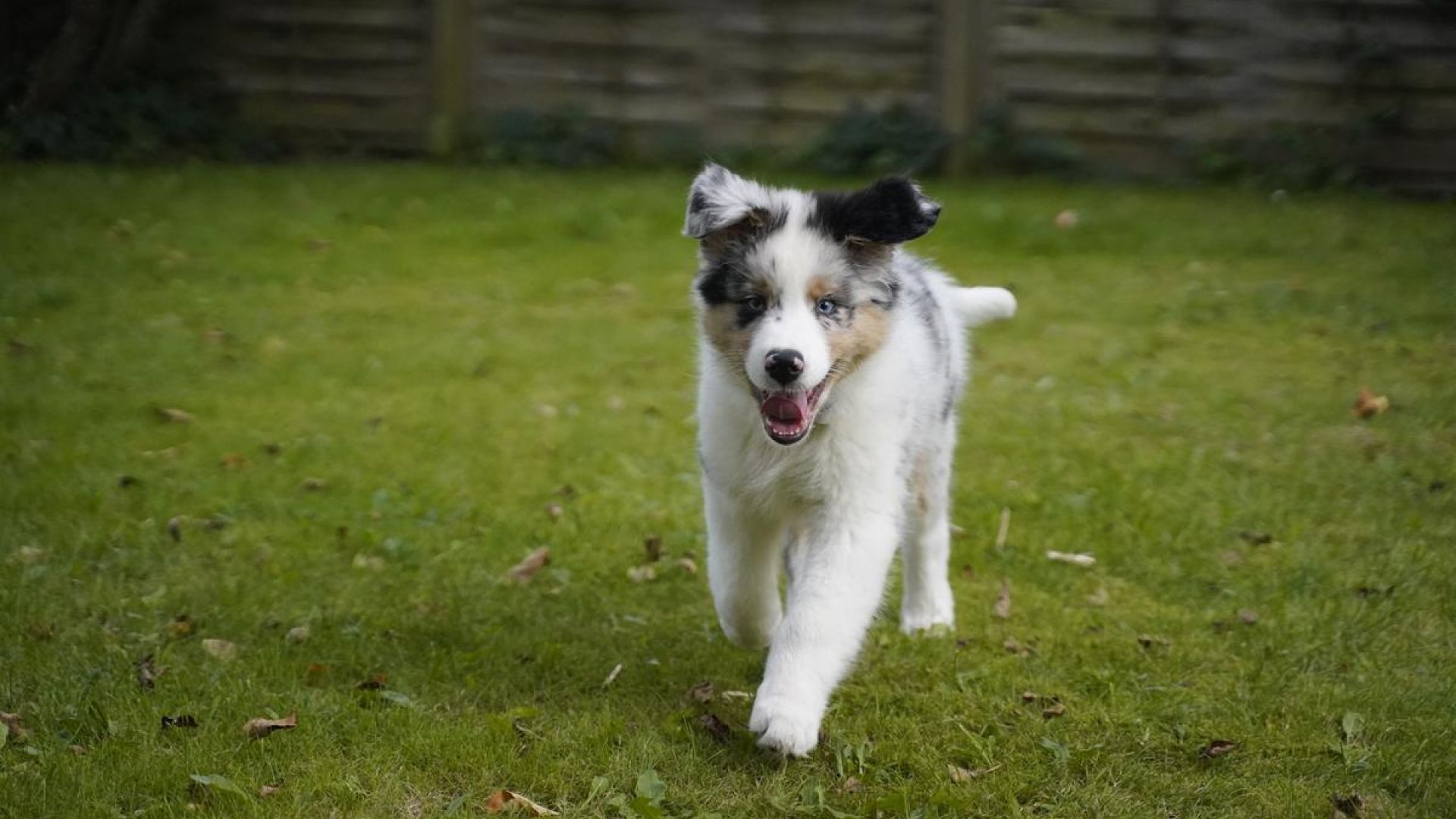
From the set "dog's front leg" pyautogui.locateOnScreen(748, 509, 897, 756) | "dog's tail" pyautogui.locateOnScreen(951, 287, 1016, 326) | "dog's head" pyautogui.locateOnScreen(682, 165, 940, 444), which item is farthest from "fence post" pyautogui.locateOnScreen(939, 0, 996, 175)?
"dog's front leg" pyautogui.locateOnScreen(748, 509, 897, 756)

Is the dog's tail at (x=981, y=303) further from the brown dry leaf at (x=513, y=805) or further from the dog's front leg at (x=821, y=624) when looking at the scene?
the brown dry leaf at (x=513, y=805)

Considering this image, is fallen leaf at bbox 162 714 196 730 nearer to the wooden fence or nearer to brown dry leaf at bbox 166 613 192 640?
brown dry leaf at bbox 166 613 192 640

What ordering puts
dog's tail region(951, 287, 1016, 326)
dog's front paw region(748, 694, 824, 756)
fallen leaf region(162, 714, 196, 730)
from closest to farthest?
dog's front paw region(748, 694, 824, 756), fallen leaf region(162, 714, 196, 730), dog's tail region(951, 287, 1016, 326)

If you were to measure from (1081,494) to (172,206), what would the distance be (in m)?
8.49

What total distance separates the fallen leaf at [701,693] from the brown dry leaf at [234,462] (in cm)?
315

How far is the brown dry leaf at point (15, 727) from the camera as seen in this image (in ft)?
13.2

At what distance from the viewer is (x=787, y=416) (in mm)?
4059

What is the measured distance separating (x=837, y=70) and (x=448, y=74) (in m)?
3.84

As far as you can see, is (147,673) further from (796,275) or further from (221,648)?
(796,275)

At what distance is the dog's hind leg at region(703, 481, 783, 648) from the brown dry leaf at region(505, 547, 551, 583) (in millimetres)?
1210

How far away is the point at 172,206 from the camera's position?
11875mm

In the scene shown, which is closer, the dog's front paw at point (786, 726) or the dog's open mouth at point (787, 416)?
the dog's front paw at point (786, 726)

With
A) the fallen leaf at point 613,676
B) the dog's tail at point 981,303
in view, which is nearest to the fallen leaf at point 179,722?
the fallen leaf at point 613,676

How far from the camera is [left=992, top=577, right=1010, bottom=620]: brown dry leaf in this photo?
5219mm
